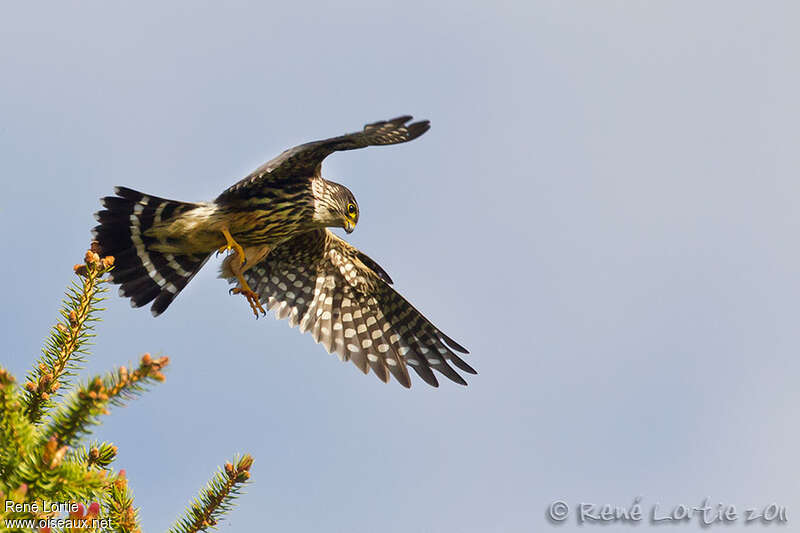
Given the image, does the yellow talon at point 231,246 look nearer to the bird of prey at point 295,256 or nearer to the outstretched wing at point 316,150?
the bird of prey at point 295,256

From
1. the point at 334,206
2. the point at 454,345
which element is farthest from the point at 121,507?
the point at 454,345

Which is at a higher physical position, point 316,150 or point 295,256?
point 316,150

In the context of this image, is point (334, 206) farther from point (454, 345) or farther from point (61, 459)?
point (61, 459)

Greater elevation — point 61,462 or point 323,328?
point 61,462

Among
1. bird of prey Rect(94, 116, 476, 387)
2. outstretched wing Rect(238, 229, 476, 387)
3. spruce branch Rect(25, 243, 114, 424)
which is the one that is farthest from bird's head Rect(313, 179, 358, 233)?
spruce branch Rect(25, 243, 114, 424)

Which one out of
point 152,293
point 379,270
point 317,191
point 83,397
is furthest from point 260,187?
point 83,397

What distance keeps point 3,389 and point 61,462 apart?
0.25 m

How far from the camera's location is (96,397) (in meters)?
2.30

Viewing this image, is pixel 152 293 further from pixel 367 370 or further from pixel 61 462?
pixel 61 462

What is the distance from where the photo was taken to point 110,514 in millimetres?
2623

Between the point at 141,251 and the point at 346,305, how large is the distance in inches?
81.5

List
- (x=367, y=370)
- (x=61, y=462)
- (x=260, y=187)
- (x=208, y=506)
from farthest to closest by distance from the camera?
(x=367, y=370)
(x=260, y=187)
(x=208, y=506)
(x=61, y=462)

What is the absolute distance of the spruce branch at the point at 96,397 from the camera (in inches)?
91.2

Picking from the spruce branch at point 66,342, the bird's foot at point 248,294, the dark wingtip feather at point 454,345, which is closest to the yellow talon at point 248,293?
the bird's foot at point 248,294
